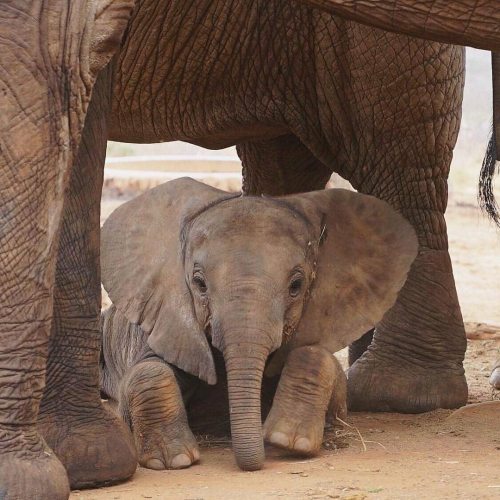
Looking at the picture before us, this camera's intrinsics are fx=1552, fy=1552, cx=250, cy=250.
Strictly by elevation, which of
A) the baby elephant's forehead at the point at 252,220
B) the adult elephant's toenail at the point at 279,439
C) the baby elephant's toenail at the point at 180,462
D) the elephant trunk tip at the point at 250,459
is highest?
the baby elephant's forehead at the point at 252,220

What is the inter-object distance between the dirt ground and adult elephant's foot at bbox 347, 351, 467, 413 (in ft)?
0.17

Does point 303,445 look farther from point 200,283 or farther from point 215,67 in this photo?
point 215,67

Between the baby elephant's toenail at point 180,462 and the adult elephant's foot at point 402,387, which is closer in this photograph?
the baby elephant's toenail at point 180,462

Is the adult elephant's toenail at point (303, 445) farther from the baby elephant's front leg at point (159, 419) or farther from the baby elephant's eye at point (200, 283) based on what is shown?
the baby elephant's eye at point (200, 283)

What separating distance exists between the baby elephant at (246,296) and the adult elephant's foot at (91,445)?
24 cm

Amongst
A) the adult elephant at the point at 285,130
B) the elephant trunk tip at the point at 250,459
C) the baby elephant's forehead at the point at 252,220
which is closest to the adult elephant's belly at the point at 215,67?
the adult elephant at the point at 285,130

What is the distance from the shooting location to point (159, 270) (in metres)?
3.79

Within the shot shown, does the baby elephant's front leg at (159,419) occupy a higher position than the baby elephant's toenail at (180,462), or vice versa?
the baby elephant's front leg at (159,419)

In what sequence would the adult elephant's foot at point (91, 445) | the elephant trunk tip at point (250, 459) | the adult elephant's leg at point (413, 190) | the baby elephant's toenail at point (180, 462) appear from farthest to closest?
1. the adult elephant's leg at point (413, 190)
2. the baby elephant's toenail at point (180, 462)
3. the elephant trunk tip at point (250, 459)
4. the adult elephant's foot at point (91, 445)

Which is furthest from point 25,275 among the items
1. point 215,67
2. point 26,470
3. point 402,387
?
point 402,387

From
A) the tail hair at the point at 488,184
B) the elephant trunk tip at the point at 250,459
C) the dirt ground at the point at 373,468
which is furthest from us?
the tail hair at the point at 488,184

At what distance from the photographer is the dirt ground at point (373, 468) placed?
10.2 feet

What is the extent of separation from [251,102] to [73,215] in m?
1.22

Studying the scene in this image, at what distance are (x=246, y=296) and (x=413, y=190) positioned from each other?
114 centimetres
